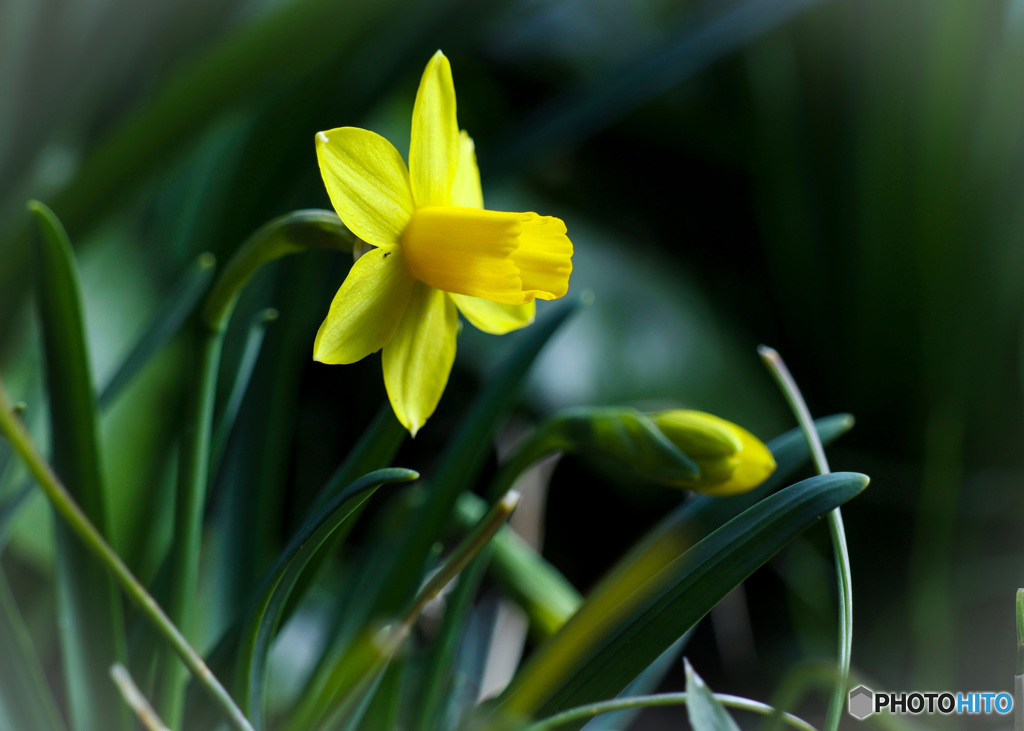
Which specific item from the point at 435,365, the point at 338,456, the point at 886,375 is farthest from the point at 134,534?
the point at 886,375

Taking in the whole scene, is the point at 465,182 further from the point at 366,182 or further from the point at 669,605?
the point at 669,605

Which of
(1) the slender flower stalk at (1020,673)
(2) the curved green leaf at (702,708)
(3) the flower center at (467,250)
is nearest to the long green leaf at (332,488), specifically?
(3) the flower center at (467,250)

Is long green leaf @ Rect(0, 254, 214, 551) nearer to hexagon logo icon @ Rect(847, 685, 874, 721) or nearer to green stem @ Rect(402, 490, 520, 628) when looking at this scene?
green stem @ Rect(402, 490, 520, 628)

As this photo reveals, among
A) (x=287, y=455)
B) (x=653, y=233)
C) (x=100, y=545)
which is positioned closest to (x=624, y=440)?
(x=100, y=545)

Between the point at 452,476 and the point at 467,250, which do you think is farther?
the point at 452,476

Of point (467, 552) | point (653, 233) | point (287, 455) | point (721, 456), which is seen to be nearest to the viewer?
point (467, 552)

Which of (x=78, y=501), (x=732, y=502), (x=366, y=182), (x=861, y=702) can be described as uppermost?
(x=366, y=182)

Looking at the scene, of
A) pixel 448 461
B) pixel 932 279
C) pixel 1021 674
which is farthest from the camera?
pixel 932 279

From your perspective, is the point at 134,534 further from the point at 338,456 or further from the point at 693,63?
the point at 693,63
